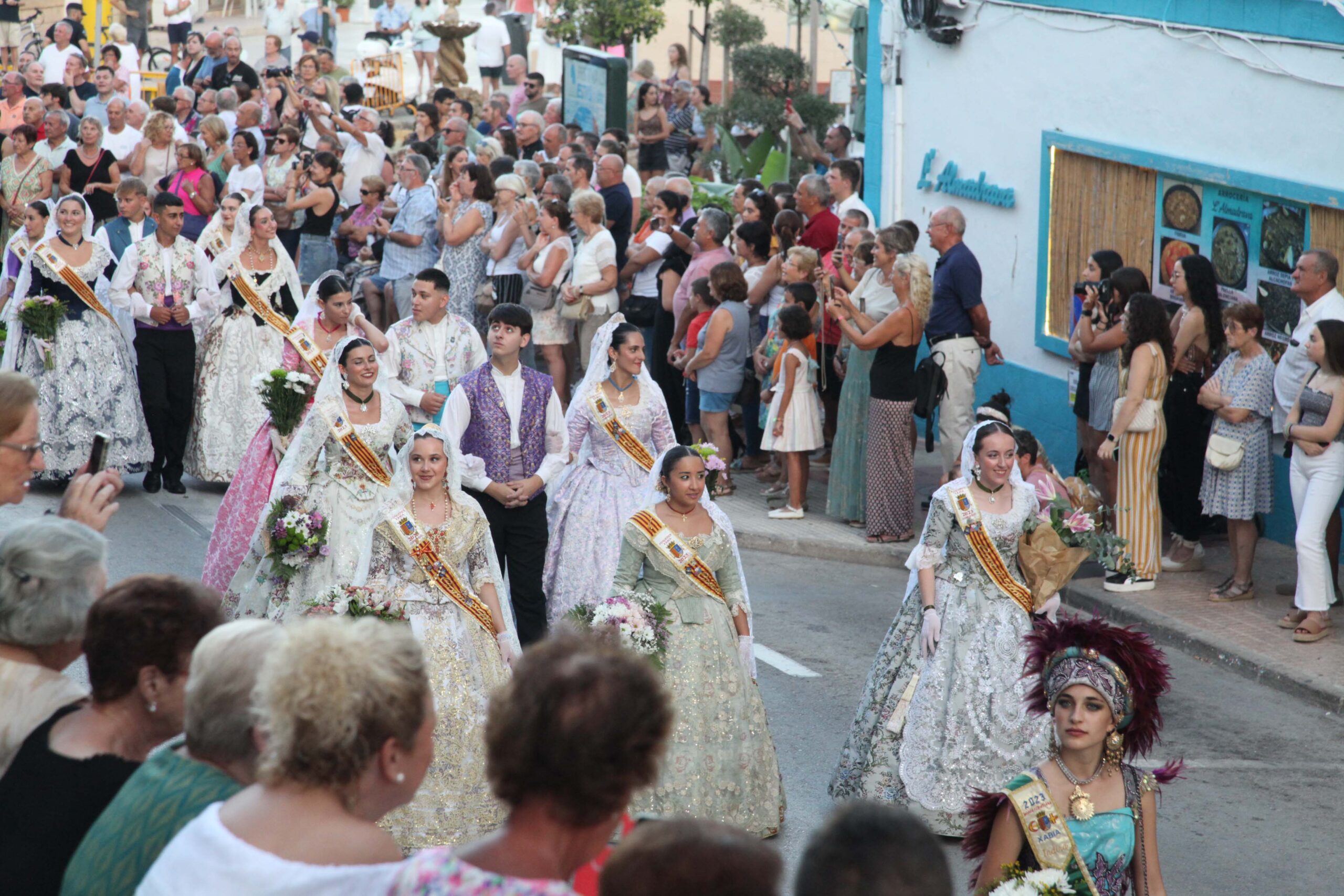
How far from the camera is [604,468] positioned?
8.85m

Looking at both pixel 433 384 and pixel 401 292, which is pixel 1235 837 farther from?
pixel 401 292

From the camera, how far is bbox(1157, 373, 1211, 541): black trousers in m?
10.5

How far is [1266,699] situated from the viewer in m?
8.50

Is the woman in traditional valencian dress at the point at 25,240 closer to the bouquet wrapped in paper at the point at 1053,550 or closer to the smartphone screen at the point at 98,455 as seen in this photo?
the smartphone screen at the point at 98,455

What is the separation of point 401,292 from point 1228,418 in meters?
7.69

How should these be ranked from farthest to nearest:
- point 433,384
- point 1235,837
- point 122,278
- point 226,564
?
point 122,278 → point 433,384 → point 226,564 → point 1235,837

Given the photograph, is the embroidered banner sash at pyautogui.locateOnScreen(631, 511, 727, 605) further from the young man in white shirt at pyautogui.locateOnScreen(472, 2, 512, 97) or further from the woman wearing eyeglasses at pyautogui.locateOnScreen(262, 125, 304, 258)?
the young man in white shirt at pyautogui.locateOnScreen(472, 2, 512, 97)

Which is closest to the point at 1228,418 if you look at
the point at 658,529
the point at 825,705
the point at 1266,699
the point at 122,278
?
the point at 1266,699

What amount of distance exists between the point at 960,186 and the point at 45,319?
7331 mm

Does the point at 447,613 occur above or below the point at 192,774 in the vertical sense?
below

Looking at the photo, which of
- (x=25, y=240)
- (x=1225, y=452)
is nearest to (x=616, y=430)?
(x=1225, y=452)

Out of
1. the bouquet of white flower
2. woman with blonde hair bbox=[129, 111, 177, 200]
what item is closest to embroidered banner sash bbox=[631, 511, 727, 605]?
the bouquet of white flower

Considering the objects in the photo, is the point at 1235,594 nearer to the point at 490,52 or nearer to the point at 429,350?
the point at 429,350

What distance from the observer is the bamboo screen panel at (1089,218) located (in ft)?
39.0
